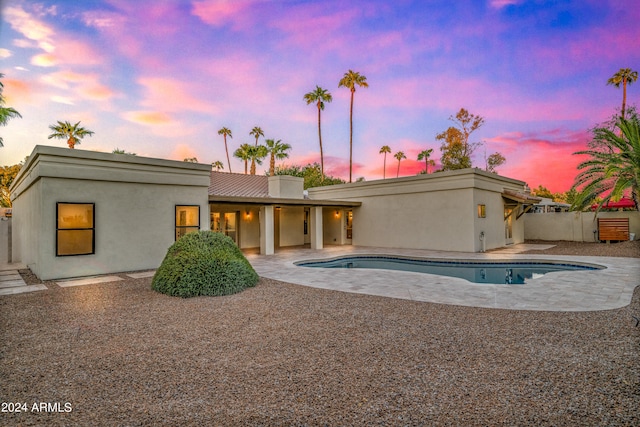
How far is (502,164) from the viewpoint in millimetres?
33219

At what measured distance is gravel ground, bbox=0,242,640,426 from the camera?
2754 mm

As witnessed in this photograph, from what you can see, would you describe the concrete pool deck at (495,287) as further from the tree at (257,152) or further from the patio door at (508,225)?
the tree at (257,152)

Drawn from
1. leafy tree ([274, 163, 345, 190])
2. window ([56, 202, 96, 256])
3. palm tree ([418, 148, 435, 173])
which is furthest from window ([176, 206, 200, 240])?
palm tree ([418, 148, 435, 173])

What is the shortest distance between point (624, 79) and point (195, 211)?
106 ft

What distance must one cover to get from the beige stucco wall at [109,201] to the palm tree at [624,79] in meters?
31.2

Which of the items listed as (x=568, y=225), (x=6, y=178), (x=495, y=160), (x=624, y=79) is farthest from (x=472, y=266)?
(x=6, y=178)

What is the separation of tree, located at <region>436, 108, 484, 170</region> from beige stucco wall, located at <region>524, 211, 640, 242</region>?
1273cm

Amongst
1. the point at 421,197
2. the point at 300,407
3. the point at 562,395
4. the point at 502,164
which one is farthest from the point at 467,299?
the point at 502,164

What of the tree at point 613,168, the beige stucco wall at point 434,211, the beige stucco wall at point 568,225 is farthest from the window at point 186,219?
the beige stucco wall at point 568,225

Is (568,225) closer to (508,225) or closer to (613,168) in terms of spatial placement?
(508,225)

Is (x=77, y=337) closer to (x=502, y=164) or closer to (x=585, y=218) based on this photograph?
(x=585, y=218)

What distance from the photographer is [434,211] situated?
16.4 meters

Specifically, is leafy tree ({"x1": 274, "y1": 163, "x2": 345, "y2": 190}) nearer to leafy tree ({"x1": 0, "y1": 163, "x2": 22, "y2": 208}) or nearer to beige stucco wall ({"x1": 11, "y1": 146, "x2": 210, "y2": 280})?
leafy tree ({"x1": 0, "y1": 163, "x2": 22, "y2": 208})

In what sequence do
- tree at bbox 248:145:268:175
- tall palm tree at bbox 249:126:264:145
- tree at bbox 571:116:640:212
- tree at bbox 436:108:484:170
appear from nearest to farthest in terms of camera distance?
tree at bbox 571:116:640:212 → tree at bbox 248:145:268:175 → tree at bbox 436:108:484:170 → tall palm tree at bbox 249:126:264:145
